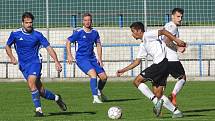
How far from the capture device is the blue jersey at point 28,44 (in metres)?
15.0

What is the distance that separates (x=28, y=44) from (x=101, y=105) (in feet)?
10.1

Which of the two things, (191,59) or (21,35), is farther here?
(191,59)

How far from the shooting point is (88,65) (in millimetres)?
18672

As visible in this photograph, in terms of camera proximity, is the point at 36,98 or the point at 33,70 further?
the point at 33,70

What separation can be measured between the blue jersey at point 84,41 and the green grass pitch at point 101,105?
3.69 feet

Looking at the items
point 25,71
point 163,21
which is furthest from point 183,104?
point 163,21

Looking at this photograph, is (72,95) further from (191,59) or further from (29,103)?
A: (191,59)

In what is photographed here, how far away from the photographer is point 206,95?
20.2 meters

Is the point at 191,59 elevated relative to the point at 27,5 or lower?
lower

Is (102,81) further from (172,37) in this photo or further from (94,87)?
(172,37)

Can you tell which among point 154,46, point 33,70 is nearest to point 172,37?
point 154,46

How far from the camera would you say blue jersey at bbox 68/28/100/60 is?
18.9 metres

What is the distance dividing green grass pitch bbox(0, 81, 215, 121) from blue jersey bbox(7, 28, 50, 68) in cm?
105

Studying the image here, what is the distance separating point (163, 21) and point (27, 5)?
518 centimetres
